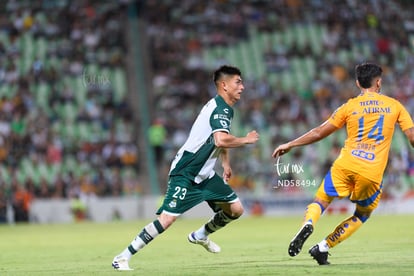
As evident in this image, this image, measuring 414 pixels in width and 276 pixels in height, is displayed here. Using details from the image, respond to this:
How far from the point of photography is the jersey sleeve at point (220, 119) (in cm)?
1166

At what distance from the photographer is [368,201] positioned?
38.1ft

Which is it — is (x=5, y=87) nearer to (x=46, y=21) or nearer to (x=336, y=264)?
(x=46, y=21)

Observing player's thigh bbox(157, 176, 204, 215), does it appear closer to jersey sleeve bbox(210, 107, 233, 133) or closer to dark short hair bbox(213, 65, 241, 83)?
jersey sleeve bbox(210, 107, 233, 133)

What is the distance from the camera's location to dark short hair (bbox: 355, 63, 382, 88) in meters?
11.5

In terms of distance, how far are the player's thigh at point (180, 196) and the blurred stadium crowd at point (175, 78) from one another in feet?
66.3

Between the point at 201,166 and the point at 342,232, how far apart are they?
1.93m

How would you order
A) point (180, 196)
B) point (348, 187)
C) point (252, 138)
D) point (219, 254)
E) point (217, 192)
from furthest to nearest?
point (219, 254), point (217, 192), point (180, 196), point (348, 187), point (252, 138)

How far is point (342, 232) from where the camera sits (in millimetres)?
11719

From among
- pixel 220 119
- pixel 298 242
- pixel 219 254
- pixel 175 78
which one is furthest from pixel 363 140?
pixel 175 78

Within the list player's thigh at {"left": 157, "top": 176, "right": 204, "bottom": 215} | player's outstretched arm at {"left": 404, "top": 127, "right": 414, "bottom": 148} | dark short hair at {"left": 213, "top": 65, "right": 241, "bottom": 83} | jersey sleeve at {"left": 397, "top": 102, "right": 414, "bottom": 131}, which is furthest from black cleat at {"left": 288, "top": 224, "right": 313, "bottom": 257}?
dark short hair at {"left": 213, "top": 65, "right": 241, "bottom": 83}

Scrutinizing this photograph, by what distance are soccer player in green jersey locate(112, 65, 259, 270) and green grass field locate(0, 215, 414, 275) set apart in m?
0.52

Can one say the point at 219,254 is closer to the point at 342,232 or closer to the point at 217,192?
the point at 217,192

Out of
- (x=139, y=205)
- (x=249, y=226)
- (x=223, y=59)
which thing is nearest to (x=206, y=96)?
(x=223, y=59)

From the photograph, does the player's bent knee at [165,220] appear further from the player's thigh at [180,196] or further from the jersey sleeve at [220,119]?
the jersey sleeve at [220,119]
